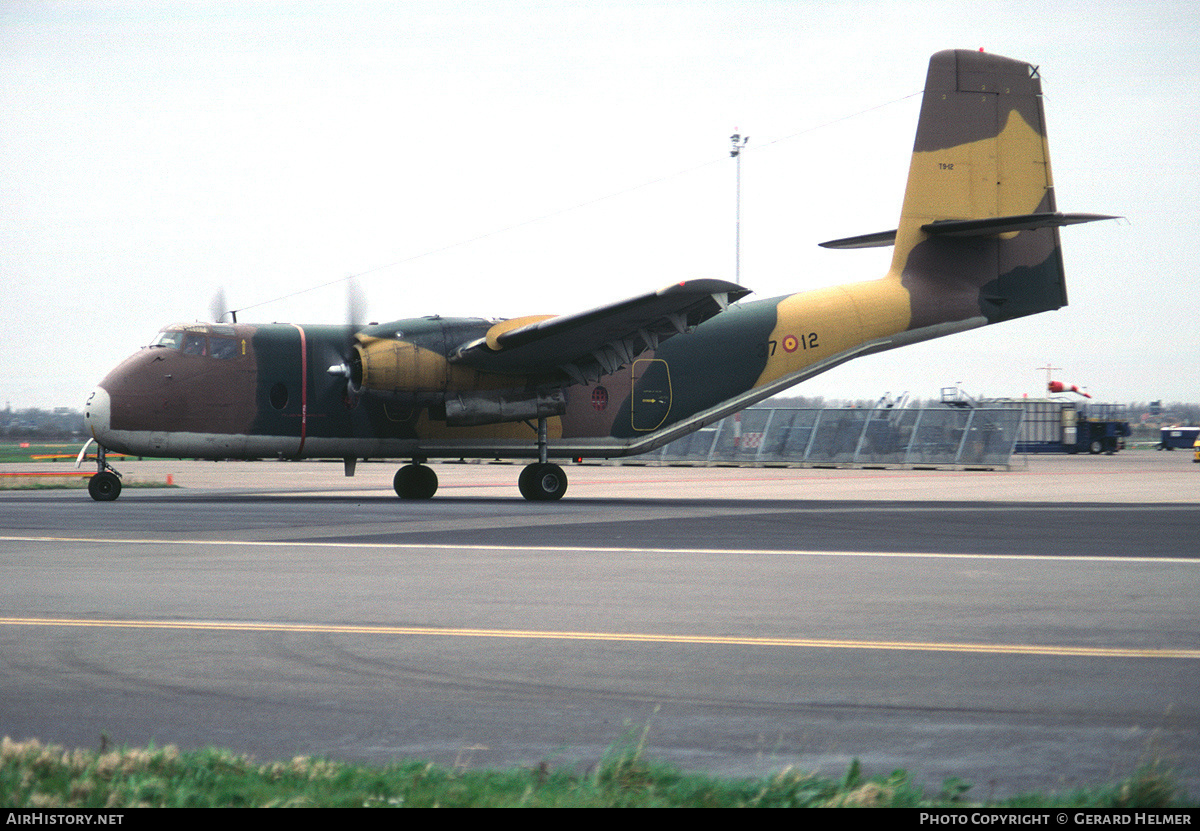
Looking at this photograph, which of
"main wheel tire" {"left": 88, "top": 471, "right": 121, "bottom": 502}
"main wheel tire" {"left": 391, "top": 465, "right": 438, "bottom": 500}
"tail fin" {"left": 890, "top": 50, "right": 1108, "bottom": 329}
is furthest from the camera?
"tail fin" {"left": 890, "top": 50, "right": 1108, "bottom": 329}

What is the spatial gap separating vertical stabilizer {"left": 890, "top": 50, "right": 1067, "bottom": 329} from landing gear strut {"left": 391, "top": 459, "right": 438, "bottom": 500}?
12.2m

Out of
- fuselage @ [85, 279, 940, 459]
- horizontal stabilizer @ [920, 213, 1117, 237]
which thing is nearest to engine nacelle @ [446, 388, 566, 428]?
fuselage @ [85, 279, 940, 459]

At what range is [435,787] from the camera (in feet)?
13.3

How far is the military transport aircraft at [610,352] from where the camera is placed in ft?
70.9

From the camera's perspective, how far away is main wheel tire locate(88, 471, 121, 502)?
21406 mm

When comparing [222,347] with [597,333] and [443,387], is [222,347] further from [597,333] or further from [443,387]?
[597,333]

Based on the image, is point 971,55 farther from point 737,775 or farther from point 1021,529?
point 737,775

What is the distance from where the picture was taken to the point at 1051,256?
2694cm

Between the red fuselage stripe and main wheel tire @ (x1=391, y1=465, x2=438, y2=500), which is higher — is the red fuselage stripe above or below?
above

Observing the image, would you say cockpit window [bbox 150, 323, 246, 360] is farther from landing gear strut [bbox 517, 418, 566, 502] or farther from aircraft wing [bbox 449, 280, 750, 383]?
landing gear strut [bbox 517, 418, 566, 502]

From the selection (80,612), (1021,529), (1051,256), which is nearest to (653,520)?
(1021,529)

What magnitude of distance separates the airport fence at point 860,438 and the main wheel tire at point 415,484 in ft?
88.4

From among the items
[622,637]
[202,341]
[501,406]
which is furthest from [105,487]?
[622,637]

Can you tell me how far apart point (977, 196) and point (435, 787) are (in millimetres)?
25567
